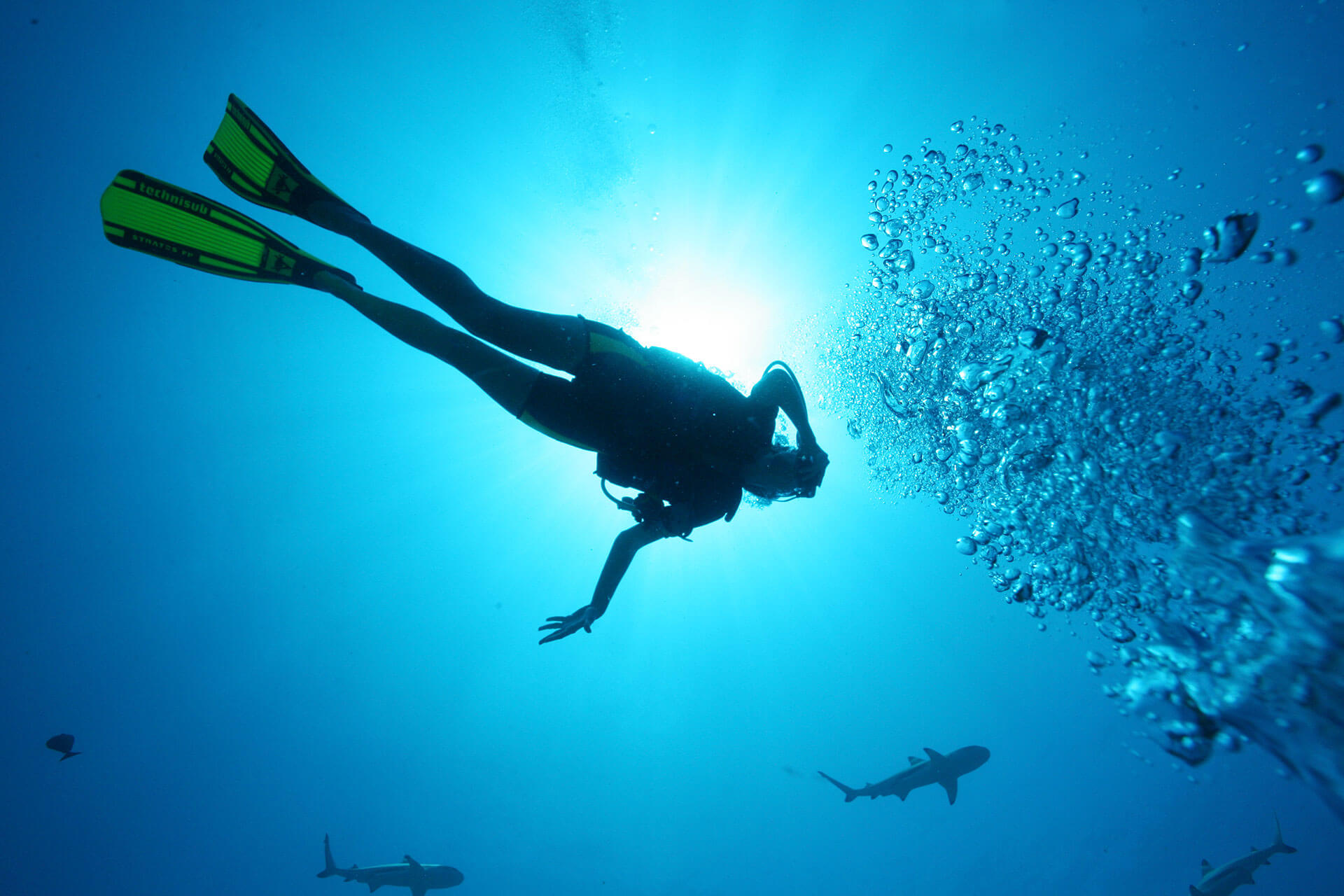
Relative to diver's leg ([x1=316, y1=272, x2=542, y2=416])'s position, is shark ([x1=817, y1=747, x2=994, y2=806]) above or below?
below

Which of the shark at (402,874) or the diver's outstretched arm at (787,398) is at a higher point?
the diver's outstretched arm at (787,398)

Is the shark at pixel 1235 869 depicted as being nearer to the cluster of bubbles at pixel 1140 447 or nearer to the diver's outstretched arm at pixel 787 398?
the cluster of bubbles at pixel 1140 447

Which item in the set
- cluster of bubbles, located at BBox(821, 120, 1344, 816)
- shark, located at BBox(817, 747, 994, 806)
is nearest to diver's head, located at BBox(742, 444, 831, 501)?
cluster of bubbles, located at BBox(821, 120, 1344, 816)

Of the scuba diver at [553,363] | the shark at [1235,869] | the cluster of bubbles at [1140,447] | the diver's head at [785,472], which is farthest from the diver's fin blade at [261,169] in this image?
the shark at [1235,869]

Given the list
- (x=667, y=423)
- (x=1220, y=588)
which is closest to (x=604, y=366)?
(x=667, y=423)

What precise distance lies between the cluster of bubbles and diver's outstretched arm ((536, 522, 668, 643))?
428 cm

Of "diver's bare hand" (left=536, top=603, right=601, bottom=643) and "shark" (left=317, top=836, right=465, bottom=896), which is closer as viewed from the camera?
"diver's bare hand" (left=536, top=603, right=601, bottom=643)

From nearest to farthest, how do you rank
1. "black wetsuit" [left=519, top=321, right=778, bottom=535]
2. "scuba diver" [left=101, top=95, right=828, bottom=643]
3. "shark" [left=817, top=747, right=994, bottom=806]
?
"scuba diver" [left=101, top=95, right=828, bottom=643] < "black wetsuit" [left=519, top=321, right=778, bottom=535] < "shark" [left=817, top=747, right=994, bottom=806]

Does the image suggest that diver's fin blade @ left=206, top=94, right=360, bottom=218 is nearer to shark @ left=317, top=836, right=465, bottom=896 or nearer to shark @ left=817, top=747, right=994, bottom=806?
shark @ left=817, top=747, right=994, bottom=806

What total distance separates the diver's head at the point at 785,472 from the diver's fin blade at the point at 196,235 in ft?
10.7

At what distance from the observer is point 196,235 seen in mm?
3816

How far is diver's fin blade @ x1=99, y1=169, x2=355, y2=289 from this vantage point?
12.2 feet

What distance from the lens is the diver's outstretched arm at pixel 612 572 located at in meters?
3.54

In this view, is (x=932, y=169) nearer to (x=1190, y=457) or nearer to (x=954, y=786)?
(x=1190, y=457)
